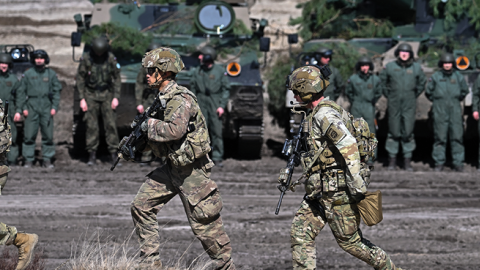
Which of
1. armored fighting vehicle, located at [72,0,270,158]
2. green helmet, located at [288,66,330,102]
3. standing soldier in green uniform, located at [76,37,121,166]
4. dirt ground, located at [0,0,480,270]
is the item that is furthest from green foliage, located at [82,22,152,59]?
green helmet, located at [288,66,330,102]

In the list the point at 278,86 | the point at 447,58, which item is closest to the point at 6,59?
the point at 278,86

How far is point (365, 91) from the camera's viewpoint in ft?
34.3

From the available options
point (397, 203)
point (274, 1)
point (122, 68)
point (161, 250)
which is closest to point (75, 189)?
point (122, 68)

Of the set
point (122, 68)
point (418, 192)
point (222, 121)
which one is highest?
point (122, 68)

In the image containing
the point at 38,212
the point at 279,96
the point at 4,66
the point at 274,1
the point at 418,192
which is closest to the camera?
the point at 38,212

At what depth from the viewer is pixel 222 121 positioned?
10.5m

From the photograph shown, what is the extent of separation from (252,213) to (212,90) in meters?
2.86

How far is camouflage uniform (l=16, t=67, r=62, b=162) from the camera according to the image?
404 inches

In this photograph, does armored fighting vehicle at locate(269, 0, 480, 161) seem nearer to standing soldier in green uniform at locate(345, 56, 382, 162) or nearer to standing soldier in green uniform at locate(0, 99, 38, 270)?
standing soldier in green uniform at locate(345, 56, 382, 162)

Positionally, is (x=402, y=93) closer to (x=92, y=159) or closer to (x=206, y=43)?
(x=206, y=43)

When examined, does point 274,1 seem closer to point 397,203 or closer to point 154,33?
point 154,33

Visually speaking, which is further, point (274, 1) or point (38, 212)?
point (274, 1)

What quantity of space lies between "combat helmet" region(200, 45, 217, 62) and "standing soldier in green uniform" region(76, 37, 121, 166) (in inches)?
47.6

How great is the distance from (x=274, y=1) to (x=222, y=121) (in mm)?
13595
